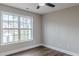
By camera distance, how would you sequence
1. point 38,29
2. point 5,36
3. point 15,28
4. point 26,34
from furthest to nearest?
point 38,29
point 26,34
point 15,28
point 5,36

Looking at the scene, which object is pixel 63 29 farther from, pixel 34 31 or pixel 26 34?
pixel 26 34

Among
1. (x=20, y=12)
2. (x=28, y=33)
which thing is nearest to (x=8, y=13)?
(x=20, y=12)

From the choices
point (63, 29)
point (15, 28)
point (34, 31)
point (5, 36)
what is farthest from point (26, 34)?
point (63, 29)

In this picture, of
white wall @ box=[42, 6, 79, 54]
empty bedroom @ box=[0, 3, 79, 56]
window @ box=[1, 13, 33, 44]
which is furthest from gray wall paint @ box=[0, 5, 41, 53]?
white wall @ box=[42, 6, 79, 54]

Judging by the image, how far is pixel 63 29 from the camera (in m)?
4.06

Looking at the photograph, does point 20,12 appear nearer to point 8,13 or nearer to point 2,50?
point 8,13

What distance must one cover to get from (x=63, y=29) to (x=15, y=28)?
2.66m

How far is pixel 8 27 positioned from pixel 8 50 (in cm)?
115

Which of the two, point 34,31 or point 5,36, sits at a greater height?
point 34,31

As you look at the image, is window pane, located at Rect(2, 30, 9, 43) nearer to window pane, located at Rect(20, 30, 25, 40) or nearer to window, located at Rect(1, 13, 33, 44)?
window, located at Rect(1, 13, 33, 44)

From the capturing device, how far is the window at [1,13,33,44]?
3.61 meters

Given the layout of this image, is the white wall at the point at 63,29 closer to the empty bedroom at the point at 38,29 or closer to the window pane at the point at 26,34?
the empty bedroom at the point at 38,29

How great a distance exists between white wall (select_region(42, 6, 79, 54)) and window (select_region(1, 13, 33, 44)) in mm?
1173

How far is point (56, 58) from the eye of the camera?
1.94 ft
